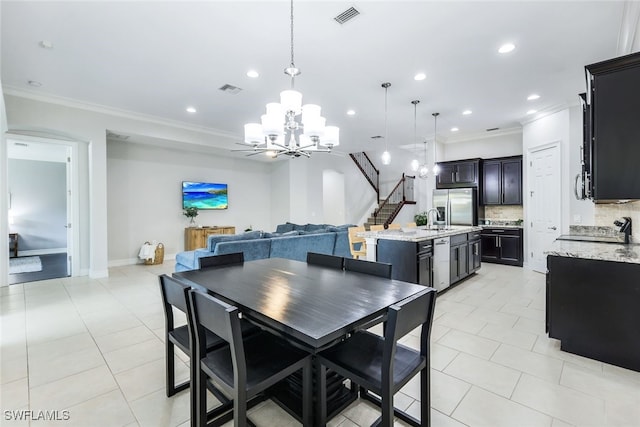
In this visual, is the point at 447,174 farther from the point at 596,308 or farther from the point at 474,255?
the point at 596,308

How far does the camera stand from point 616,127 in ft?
7.05

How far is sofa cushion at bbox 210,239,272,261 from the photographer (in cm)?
409

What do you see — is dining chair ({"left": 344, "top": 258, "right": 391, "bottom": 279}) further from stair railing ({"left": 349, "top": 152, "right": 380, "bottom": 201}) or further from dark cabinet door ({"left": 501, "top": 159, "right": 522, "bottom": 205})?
stair railing ({"left": 349, "top": 152, "right": 380, "bottom": 201})

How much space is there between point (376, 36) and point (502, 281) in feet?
14.6

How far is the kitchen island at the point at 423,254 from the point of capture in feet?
12.5

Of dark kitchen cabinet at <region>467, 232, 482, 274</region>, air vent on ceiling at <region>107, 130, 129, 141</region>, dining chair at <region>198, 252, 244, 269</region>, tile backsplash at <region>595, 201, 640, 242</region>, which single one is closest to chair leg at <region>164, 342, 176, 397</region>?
dining chair at <region>198, 252, 244, 269</region>

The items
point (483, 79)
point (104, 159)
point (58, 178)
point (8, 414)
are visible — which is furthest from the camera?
point (58, 178)

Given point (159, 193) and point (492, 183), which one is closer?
point (492, 183)

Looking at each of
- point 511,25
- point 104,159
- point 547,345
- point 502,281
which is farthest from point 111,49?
point 502,281

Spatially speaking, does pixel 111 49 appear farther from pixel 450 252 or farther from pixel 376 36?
pixel 450 252

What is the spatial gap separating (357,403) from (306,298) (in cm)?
89

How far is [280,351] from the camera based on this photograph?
1624 millimetres

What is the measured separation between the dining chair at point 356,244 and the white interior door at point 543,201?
3.29 metres

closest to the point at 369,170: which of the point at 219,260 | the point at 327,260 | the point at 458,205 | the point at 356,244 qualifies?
the point at 458,205
